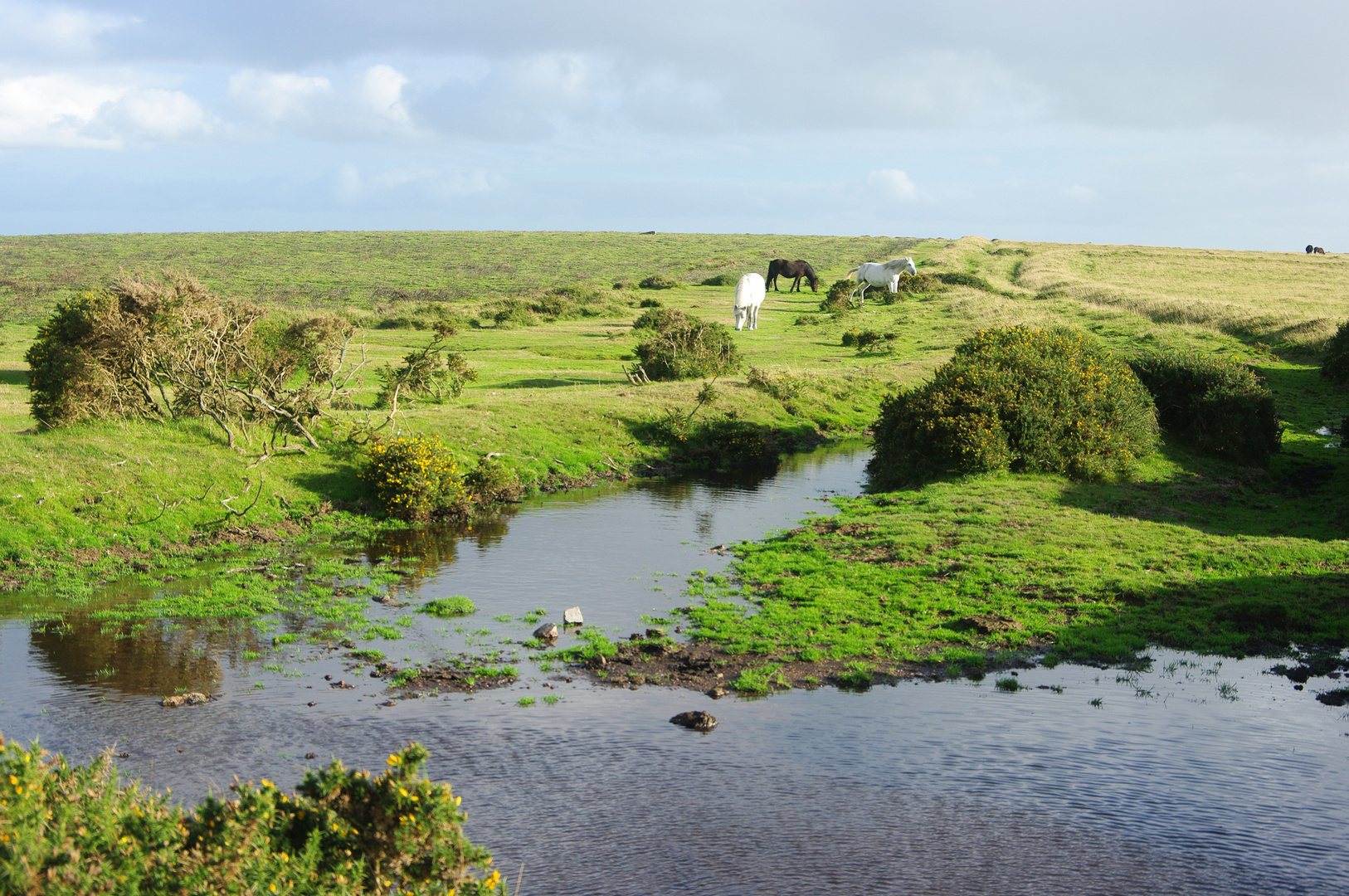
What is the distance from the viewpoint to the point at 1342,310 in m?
62.8

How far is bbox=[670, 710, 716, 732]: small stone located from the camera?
46.4 ft

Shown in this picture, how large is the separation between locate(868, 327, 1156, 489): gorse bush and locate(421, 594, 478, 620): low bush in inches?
647

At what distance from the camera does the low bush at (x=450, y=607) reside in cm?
1975

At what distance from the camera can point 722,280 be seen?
103500 millimetres

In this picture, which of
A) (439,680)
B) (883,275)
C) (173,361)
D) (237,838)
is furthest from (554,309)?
(237,838)

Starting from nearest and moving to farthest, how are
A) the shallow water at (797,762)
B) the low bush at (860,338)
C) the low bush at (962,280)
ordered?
1. the shallow water at (797,762)
2. the low bush at (860,338)
3. the low bush at (962,280)

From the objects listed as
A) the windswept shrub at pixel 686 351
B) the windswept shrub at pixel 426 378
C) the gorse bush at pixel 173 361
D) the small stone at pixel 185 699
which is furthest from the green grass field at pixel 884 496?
the small stone at pixel 185 699

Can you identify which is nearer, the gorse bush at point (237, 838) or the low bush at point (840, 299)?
the gorse bush at point (237, 838)


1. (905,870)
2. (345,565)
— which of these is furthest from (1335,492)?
(345,565)

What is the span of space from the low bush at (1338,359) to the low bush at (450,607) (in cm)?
4430

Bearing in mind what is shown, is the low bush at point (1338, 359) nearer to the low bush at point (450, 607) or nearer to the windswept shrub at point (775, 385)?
the windswept shrub at point (775, 385)

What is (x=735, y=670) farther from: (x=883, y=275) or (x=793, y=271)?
(x=793, y=271)

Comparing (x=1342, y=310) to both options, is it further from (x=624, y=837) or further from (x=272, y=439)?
(x=624, y=837)

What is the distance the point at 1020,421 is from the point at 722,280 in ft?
246
